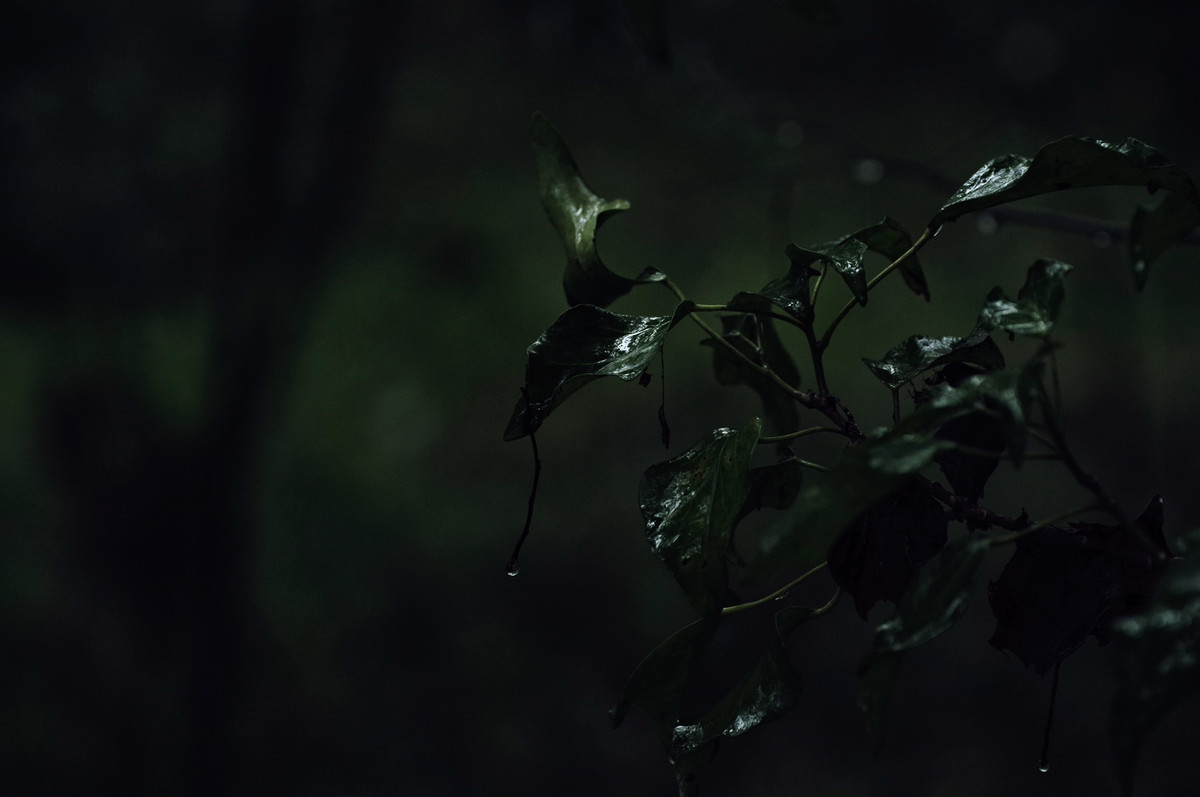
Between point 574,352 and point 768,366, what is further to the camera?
point 768,366

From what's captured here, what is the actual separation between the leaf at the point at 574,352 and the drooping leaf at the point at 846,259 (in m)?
0.07

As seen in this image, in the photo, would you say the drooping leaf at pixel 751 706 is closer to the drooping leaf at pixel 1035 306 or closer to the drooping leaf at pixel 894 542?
the drooping leaf at pixel 894 542

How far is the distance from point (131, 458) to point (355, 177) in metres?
0.83

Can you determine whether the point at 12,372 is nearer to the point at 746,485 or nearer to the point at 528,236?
the point at 528,236

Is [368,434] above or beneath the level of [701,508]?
above

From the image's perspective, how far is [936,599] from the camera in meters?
0.30

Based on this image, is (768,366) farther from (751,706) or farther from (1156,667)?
(1156,667)

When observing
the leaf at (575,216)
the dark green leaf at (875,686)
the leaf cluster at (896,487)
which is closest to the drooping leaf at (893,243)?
the leaf cluster at (896,487)

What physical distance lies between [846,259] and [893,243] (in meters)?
0.08

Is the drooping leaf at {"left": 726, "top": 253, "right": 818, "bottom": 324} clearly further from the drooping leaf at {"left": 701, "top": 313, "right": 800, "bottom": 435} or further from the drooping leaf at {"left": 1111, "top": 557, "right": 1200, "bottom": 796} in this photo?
the drooping leaf at {"left": 1111, "top": 557, "right": 1200, "bottom": 796}

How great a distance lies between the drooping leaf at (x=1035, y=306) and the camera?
340 mm

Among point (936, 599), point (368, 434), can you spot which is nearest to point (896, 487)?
point (936, 599)

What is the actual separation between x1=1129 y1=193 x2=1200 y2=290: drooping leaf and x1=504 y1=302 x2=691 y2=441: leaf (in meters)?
0.16

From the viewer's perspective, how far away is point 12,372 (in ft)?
6.64
